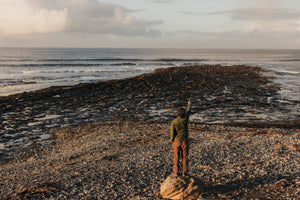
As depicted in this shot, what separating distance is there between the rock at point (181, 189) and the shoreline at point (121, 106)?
10.8 m

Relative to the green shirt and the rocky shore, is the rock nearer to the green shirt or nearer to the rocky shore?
the rocky shore

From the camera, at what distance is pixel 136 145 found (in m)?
14.6

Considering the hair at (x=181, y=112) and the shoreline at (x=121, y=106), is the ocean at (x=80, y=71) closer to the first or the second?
the shoreline at (x=121, y=106)

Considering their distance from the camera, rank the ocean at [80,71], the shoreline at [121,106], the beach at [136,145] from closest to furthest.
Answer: the beach at [136,145], the shoreline at [121,106], the ocean at [80,71]

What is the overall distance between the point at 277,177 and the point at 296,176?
0.75m

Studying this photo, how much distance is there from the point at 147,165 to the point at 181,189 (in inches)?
134

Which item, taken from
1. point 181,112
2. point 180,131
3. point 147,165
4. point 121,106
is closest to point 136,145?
point 147,165

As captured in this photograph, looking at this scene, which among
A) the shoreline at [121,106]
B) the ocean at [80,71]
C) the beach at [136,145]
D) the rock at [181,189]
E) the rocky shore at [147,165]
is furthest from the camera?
the ocean at [80,71]

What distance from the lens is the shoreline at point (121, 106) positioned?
19.7m

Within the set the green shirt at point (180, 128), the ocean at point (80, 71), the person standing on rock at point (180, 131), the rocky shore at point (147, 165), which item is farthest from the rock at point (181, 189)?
the ocean at point (80, 71)

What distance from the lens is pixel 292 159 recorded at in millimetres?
11133

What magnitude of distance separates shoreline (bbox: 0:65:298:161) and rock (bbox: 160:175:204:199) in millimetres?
10802

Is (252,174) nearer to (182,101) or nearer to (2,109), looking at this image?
(182,101)

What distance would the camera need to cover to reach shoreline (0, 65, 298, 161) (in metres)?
19.7
